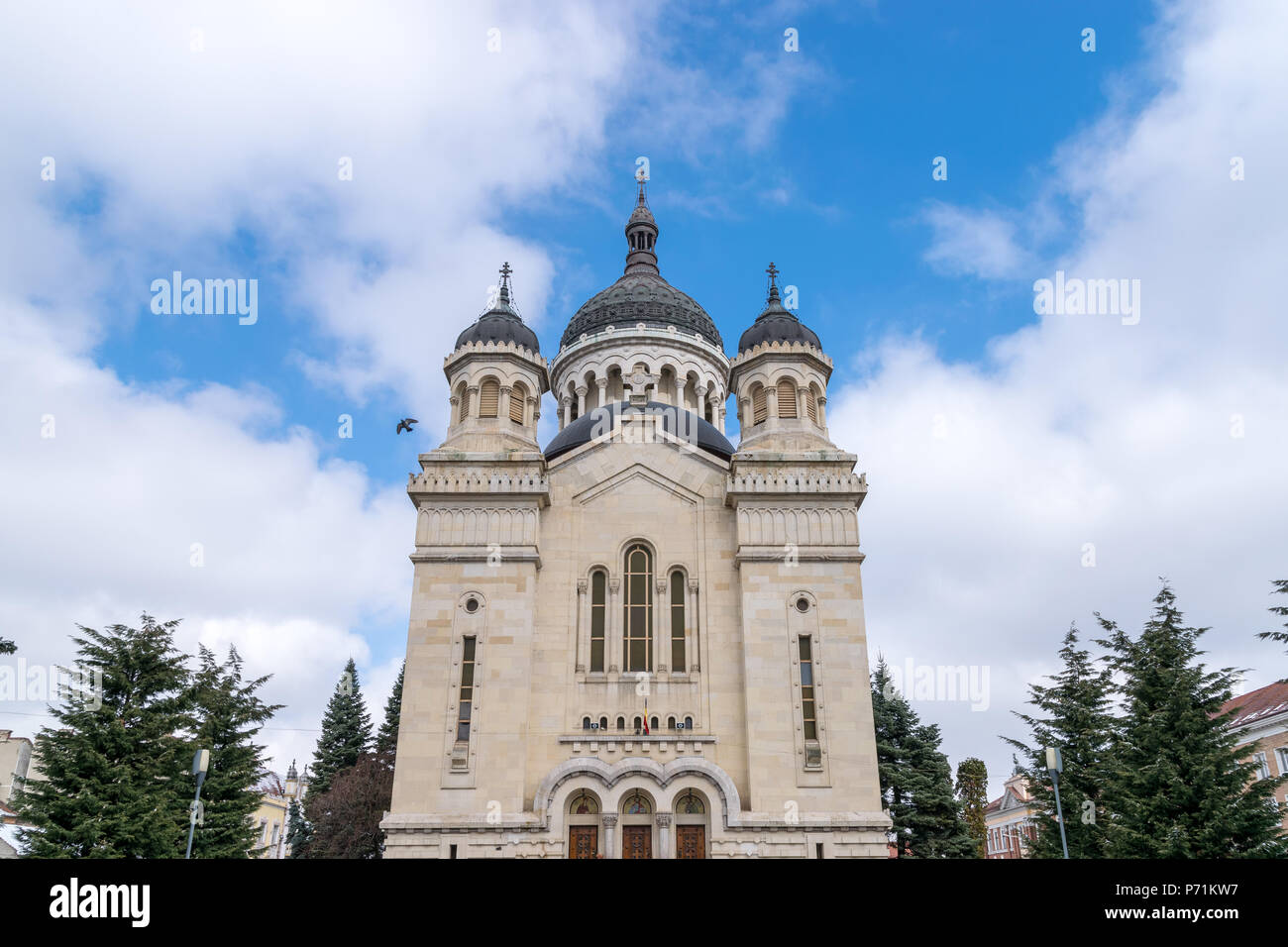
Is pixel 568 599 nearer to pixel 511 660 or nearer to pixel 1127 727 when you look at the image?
pixel 511 660

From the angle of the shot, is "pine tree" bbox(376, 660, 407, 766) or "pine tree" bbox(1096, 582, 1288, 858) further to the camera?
"pine tree" bbox(376, 660, 407, 766)

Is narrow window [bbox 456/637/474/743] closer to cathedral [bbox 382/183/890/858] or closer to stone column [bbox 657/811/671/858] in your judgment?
cathedral [bbox 382/183/890/858]

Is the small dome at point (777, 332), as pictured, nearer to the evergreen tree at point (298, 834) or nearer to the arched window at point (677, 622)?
the arched window at point (677, 622)

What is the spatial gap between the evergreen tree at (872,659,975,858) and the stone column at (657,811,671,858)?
13.1m

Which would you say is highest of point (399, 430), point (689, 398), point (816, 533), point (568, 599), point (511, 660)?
point (689, 398)

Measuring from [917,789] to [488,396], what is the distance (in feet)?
69.6

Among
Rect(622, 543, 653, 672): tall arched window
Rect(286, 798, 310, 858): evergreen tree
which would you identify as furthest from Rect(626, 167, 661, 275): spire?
Rect(286, 798, 310, 858): evergreen tree

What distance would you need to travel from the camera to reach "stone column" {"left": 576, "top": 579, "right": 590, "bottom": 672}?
24.5 meters

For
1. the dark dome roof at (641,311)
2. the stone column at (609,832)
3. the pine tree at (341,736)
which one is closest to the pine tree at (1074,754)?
the stone column at (609,832)

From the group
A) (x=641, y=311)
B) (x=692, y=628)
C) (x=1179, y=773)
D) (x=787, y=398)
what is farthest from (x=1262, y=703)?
(x=641, y=311)

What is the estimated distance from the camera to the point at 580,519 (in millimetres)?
26328
